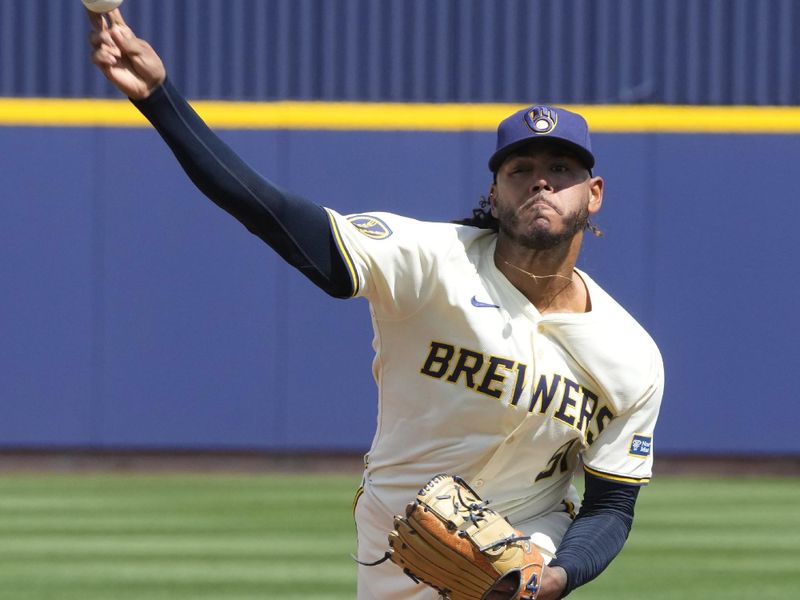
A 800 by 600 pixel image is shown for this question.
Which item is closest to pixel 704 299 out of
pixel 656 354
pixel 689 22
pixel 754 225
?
pixel 754 225

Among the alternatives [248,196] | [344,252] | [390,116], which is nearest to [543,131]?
[344,252]

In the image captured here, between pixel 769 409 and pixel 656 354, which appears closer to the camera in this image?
pixel 656 354

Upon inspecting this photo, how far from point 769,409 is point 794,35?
2.99 m

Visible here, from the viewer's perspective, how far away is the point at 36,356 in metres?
10.8

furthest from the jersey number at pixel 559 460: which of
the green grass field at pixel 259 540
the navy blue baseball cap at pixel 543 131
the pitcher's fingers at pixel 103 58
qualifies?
the green grass field at pixel 259 540

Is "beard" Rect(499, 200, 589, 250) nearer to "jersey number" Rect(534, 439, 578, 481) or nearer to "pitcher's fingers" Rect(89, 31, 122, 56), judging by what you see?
"jersey number" Rect(534, 439, 578, 481)

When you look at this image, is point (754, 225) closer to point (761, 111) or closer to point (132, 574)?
point (761, 111)

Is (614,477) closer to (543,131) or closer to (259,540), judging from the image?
(543,131)

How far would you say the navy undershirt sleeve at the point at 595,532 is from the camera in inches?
133

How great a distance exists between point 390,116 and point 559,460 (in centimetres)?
767

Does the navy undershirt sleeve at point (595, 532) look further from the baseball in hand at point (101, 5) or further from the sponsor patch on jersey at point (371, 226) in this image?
the baseball in hand at point (101, 5)

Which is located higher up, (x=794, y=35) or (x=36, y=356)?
(x=794, y=35)

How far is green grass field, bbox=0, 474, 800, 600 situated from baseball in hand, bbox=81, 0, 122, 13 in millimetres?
4032

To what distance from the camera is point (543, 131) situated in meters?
3.39
